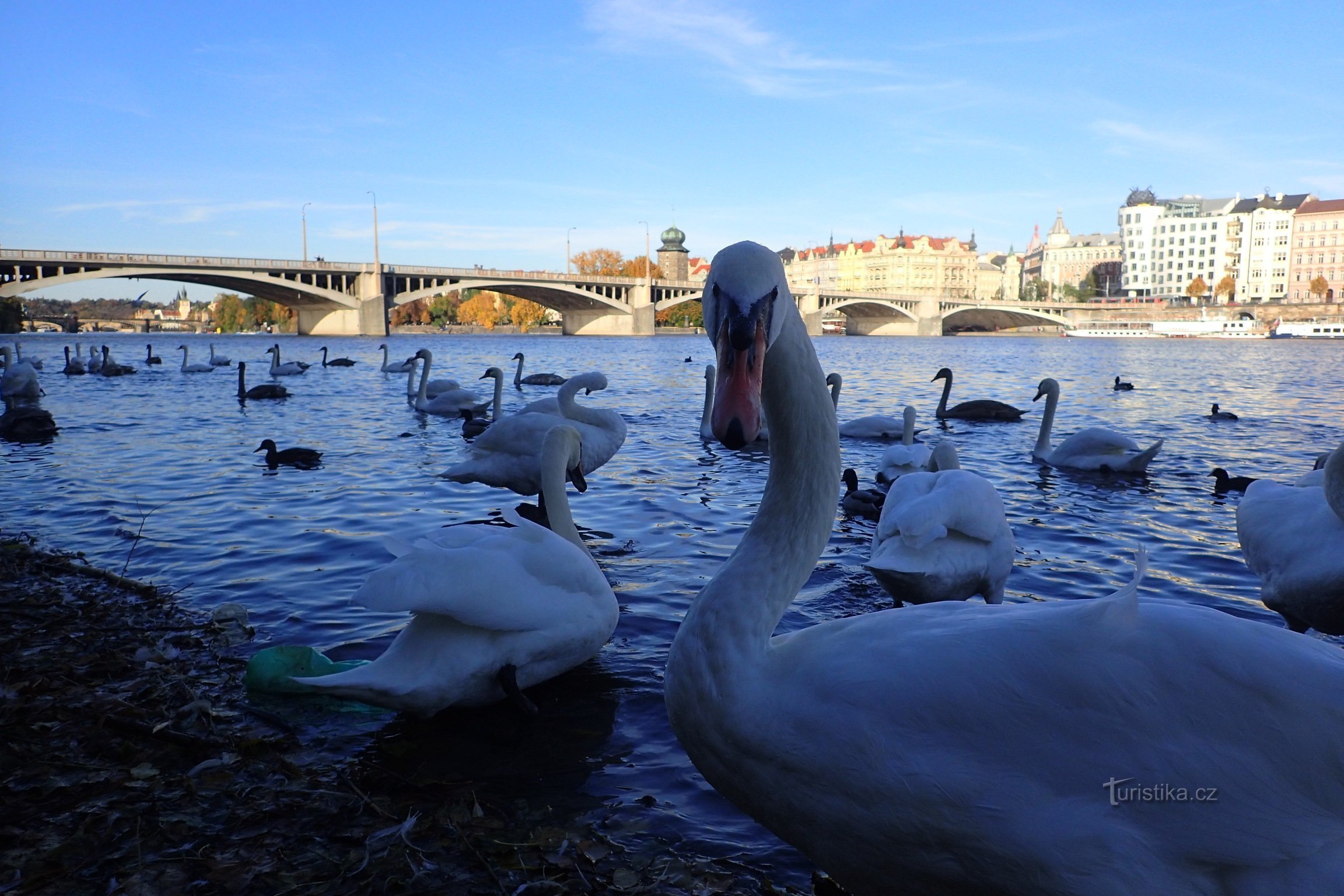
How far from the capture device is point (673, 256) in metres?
132

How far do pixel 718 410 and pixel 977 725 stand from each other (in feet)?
2.40

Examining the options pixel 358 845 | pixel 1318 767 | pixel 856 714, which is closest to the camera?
pixel 1318 767

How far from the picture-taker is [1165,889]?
1.60 metres

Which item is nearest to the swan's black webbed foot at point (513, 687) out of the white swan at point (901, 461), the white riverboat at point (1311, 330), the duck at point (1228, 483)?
the white swan at point (901, 461)

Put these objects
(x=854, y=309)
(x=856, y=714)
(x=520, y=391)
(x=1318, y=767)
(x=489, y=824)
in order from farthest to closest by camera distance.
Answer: (x=854, y=309) → (x=520, y=391) → (x=489, y=824) → (x=856, y=714) → (x=1318, y=767)

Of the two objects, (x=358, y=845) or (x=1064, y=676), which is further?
(x=358, y=845)

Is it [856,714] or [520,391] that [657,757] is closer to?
[856,714]

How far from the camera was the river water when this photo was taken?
3.43 meters

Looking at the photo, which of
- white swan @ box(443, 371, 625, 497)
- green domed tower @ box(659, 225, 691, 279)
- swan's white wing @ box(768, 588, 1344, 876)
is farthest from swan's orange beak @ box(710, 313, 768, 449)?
green domed tower @ box(659, 225, 691, 279)

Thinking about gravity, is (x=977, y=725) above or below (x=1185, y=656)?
below

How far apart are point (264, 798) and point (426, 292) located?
6156 cm

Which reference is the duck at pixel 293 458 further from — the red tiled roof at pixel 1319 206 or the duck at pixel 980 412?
the red tiled roof at pixel 1319 206

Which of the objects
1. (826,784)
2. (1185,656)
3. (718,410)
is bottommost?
(826,784)

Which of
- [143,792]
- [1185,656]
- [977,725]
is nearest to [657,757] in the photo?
[143,792]
